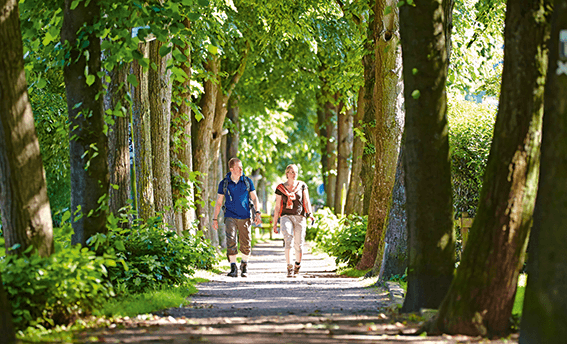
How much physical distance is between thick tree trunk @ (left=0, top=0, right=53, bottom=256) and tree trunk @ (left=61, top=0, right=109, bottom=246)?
2.82 ft

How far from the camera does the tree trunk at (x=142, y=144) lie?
1084 centimetres

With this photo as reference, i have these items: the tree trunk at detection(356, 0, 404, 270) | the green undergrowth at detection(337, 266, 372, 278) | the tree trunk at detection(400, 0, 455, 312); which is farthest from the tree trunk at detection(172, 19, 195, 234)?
the tree trunk at detection(400, 0, 455, 312)

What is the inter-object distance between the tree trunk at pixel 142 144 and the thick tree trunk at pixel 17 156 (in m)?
4.90

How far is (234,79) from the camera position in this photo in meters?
20.0

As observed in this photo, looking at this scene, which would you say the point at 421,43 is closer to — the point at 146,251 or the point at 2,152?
the point at 2,152

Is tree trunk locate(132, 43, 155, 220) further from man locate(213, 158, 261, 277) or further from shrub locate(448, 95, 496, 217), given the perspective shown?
shrub locate(448, 95, 496, 217)

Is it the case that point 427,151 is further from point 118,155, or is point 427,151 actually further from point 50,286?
point 118,155

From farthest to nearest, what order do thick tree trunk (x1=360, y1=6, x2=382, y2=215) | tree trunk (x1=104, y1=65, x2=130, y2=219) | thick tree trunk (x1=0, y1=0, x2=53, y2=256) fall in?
thick tree trunk (x1=360, y1=6, x2=382, y2=215)
tree trunk (x1=104, y1=65, x2=130, y2=219)
thick tree trunk (x1=0, y1=0, x2=53, y2=256)

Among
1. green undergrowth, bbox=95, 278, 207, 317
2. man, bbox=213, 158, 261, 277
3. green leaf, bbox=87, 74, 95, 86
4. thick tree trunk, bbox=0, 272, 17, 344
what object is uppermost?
green leaf, bbox=87, 74, 95, 86

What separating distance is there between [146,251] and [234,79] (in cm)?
1146

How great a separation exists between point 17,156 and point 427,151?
3817mm

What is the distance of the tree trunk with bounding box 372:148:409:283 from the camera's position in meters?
10.1

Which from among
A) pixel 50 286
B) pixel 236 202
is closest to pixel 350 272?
pixel 236 202

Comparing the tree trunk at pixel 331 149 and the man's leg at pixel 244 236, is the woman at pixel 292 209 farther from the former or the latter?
the tree trunk at pixel 331 149
